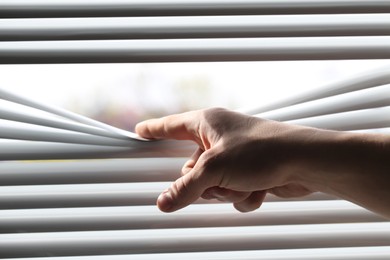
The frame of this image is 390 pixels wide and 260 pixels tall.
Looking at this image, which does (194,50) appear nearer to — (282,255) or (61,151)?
(61,151)

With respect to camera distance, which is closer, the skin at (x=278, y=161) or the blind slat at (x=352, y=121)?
the skin at (x=278, y=161)

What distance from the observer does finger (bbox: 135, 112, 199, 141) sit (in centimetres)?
92

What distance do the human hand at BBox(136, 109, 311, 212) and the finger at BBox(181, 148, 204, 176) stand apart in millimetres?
26

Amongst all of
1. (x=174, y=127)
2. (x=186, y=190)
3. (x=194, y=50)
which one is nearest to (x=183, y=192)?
(x=186, y=190)

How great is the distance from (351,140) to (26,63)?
0.48 meters

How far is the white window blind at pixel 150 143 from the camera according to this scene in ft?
3.05

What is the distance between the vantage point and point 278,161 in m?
0.88

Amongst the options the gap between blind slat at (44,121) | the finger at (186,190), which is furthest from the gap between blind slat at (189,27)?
the finger at (186,190)

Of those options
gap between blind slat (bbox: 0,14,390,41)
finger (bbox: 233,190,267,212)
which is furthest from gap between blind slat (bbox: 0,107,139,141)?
finger (bbox: 233,190,267,212)

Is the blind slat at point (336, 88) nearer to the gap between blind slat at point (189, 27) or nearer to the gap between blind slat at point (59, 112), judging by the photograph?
the gap between blind slat at point (189, 27)

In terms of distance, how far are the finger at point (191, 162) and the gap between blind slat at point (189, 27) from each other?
17 cm

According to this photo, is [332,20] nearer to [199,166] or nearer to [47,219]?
[199,166]

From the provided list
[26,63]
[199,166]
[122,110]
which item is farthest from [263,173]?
[26,63]

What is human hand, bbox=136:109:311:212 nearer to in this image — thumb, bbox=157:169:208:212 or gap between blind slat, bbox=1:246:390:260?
thumb, bbox=157:169:208:212
